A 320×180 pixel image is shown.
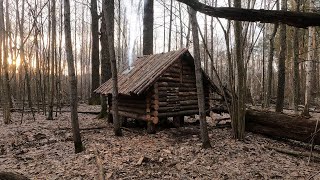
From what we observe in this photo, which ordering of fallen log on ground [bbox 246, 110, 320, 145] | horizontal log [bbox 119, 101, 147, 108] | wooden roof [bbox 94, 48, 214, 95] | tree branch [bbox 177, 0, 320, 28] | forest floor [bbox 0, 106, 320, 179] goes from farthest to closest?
horizontal log [bbox 119, 101, 147, 108]
wooden roof [bbox 94, 48, 214, 95]
fallen log on ground [bbox 246, 110, 320, 145]
forest floor [bbox 0, 106, 320, 179]
tree branch [bbox 177, 0, 320, 28]

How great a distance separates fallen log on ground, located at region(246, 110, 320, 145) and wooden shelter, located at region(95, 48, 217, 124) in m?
2.42

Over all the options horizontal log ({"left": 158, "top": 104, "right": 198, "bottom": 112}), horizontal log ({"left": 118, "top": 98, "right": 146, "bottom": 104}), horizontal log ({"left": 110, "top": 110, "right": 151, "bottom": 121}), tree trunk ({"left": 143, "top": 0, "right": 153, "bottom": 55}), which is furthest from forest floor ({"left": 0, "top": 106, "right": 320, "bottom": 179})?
tree trunk ({"left": 143, "top": 0, "right": 153, "bottom": 55})

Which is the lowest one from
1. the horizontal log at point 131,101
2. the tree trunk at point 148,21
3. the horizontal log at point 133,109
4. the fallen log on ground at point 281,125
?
the fallen log on ground at point 281,125

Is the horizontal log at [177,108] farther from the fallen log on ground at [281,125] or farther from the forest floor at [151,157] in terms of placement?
the fallen log on ground at [281,125]

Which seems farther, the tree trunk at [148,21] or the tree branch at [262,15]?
the tree trunk at [148,21]

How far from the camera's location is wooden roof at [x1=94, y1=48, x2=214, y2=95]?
9.09 m

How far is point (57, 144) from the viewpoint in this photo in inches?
320

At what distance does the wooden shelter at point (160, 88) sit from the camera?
948 centimetres

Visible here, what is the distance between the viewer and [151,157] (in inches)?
272

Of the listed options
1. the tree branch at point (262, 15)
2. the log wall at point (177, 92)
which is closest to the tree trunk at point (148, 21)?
the log wall at point (177, 92)

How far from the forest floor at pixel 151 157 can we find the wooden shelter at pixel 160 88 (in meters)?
0.90

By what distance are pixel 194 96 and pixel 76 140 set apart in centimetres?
541

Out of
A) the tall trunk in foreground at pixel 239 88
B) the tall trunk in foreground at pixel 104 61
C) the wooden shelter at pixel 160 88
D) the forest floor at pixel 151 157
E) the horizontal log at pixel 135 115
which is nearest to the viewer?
the forest floor at pixel 151 157

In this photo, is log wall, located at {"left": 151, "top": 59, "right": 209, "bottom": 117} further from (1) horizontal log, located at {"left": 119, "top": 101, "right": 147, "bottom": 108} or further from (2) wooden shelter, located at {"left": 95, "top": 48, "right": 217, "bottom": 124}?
(1) horizontal log, located at {"left": 119, "top": 101, "right": 147, "bottom": 108}
